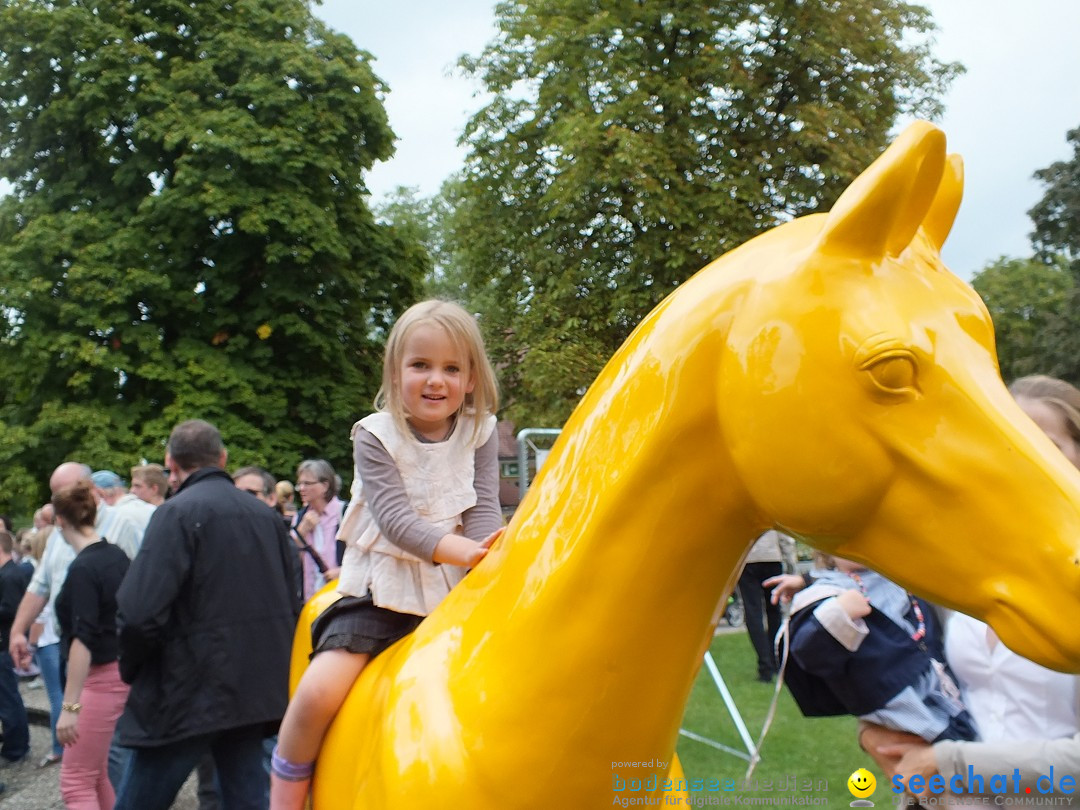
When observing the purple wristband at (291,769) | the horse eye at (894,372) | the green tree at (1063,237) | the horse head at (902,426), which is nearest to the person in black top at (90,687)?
the purple wristband at (291,769)

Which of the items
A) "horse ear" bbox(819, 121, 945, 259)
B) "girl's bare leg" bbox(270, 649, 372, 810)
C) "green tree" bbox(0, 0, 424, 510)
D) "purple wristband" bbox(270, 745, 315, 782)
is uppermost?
"green tree" bbox(0, 0, 424, 510)

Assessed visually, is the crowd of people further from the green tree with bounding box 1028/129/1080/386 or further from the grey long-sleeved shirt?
the green tree with bounding box 1028/129/1080/386

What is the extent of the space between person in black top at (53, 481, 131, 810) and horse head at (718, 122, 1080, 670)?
13.3 ft

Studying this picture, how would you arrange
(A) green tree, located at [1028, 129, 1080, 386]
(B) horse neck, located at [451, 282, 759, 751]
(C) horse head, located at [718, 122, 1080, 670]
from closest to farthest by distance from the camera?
1. (C) horse head, located at [718, 122, 1080, 670]
2. (B) horse neck, located at [451, 282, 759, 751]
3. (A) green tree, located at [1028, 129, 1080, 386]

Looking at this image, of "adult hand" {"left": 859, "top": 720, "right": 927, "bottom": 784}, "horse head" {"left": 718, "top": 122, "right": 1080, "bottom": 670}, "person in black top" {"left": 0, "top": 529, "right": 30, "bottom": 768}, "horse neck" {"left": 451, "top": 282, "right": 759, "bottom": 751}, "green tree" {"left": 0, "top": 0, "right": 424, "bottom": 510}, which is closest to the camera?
"horse head" {"left": 718, "top": 122, "right": 1080, "bottom": 670}

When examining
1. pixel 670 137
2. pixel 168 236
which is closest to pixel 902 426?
pixel 670 137

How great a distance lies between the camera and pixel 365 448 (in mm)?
2256

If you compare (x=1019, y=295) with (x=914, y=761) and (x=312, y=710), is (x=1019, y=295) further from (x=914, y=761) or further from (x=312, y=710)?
(x=312, y=710)

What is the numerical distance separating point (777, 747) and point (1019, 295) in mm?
37612

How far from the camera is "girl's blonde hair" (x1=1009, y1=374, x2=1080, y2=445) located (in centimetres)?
246

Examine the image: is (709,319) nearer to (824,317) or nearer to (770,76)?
(824,317)

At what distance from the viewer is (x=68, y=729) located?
4.52 metres

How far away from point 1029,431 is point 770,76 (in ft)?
59.7

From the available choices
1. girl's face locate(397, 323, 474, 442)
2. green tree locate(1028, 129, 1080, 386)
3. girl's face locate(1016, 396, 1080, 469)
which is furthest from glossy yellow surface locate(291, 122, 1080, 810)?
green tree locate(1028, 129, 1080, 386)
